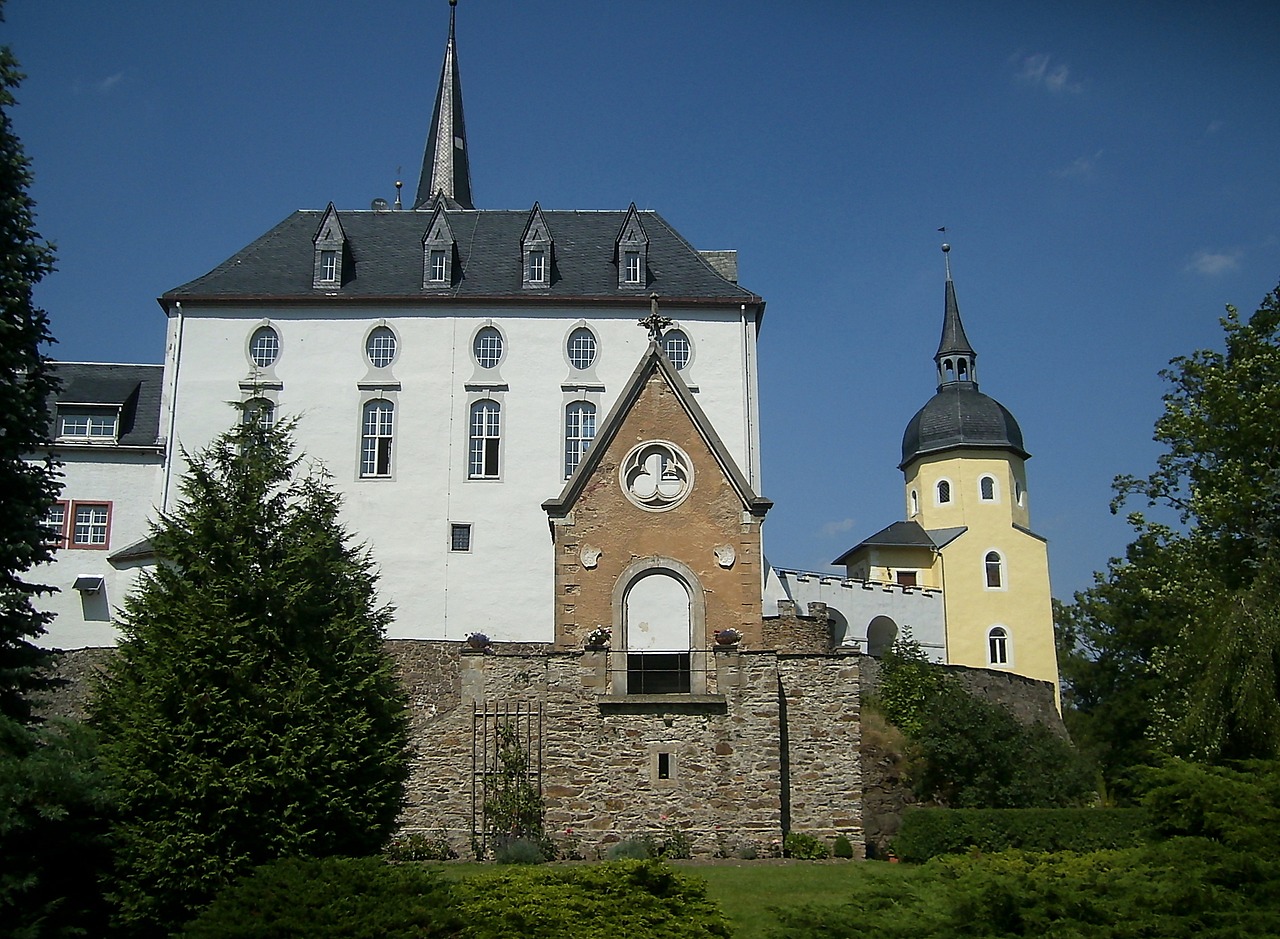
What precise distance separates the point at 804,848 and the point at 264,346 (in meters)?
25.9

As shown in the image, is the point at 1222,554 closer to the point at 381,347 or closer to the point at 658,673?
the point at 658,673

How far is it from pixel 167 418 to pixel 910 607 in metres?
27.4

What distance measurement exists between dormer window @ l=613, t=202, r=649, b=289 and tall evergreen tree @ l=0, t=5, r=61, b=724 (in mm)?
26158

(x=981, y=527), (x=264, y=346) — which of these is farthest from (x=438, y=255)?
(x=981, y=527)

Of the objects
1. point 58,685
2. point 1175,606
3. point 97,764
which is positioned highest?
point 1175,606

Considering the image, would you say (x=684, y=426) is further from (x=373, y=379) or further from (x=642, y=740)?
(x=373, y=379)

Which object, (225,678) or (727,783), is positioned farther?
(727,783)

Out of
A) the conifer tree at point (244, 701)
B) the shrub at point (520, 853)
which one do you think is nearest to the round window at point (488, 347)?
the shrub at point (520, 853)

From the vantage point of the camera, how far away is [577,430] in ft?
128

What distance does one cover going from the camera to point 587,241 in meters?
42.7

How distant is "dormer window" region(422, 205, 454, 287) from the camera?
40656 mm

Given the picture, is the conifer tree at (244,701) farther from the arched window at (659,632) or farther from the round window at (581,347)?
the round window at (581,347)

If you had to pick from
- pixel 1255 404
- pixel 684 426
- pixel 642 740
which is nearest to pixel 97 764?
pixel 642 740

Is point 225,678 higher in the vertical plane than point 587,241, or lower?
lower
